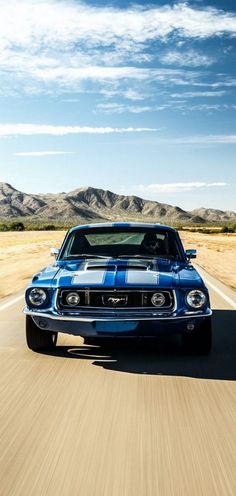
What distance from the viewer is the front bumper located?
6.56 m

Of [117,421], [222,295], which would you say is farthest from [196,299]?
[222,295]

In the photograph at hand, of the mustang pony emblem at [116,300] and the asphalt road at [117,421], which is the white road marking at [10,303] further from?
the mustang pony emblem at [116,300]

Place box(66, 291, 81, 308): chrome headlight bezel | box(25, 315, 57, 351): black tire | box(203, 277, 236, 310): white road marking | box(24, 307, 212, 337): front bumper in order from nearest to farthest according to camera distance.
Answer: box(24, 307, 212, 337): front bumper → box(66, 291, 81, 308): chrome headlight bezel → box(25, 315, 57, 351): black tire → box(203, 277, 236, 310): white road marking

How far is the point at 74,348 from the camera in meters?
7.58

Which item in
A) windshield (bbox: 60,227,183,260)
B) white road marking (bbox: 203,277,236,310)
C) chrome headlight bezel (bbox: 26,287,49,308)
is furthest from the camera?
white road marking (bbox: 203,277,236,310)

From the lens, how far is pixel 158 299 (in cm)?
672

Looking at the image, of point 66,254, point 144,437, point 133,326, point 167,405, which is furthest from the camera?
point 66,254

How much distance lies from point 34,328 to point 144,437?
2954 mm

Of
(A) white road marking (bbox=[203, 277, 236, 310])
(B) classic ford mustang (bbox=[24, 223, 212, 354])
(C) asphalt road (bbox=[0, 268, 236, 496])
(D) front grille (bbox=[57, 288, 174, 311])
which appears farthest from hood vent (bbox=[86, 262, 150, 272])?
(A) white road marking (bbox=[203, 277, 236, 310])

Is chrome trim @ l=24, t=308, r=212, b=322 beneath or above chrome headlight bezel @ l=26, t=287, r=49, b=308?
beneath

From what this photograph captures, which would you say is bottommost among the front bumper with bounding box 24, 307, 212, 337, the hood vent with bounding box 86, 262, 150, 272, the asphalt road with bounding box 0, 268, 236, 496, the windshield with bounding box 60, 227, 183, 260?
the asphalt road with bounding box 0, 268, 236, 496

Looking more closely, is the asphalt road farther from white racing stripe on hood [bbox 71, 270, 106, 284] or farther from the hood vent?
the hood vent

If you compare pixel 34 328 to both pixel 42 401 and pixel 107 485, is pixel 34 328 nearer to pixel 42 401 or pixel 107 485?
pixel 42 401

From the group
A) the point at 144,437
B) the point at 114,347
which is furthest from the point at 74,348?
the point at 144,437
